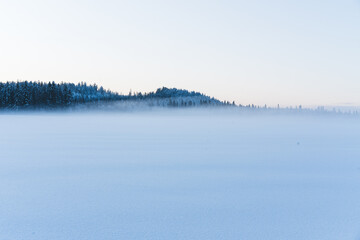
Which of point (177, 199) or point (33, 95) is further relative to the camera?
point (33, 95)

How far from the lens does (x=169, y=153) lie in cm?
965

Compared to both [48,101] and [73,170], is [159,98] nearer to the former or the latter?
[48,101]

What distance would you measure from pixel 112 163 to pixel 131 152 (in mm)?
2061

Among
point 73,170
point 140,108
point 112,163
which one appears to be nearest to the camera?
point 73,170

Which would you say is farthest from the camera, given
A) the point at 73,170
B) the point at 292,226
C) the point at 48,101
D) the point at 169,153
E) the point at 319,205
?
the point at 48,101

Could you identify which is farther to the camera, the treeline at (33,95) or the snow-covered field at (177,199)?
the treeline at (33,95)

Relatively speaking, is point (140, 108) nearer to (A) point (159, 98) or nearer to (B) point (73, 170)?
(A) point (159, 98)

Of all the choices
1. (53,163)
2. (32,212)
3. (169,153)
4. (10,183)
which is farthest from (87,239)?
(169,153)

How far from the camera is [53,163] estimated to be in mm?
7816

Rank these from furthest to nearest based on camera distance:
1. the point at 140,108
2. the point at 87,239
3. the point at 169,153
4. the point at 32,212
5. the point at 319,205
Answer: the point at 140,108, the point at 169,153, the point at 319,205, the point at 32,212, the point at 87,239

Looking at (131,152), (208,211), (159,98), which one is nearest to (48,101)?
(159,98)

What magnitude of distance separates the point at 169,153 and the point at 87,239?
6.42m

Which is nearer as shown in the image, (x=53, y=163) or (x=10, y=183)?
(x=10, y=183)

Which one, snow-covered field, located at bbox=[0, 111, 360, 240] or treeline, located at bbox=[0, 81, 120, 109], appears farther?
treeline, located at bbox=[0, 81, 120, 109]
